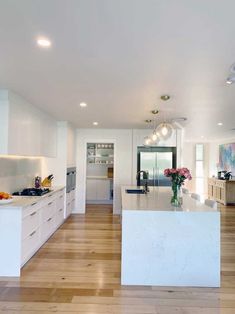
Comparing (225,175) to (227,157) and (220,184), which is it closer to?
(220,184)

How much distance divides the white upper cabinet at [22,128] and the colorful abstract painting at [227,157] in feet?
23.4

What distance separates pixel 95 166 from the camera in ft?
30.8

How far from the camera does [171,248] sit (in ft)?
9.80

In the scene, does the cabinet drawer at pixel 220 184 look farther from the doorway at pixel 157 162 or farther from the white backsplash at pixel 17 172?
the white backsplash at pixel 17 172

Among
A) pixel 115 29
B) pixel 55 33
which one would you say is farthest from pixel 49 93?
pixel 115 29

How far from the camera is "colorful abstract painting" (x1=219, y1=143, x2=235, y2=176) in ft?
31.9

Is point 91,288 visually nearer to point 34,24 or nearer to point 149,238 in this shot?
point 149,238

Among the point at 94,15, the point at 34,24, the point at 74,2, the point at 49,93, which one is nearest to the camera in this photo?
the point at 74,2

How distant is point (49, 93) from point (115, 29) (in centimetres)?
198

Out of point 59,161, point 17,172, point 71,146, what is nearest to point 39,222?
point 17,172

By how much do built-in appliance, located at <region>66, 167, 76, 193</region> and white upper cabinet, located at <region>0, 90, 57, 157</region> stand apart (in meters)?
0.98

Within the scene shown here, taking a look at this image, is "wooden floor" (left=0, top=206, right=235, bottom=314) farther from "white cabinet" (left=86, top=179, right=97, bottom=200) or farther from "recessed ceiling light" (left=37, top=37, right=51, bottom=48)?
"white cabinet" (left=86, top=179, right=97, bottom=200)

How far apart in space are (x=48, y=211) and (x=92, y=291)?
201 cm

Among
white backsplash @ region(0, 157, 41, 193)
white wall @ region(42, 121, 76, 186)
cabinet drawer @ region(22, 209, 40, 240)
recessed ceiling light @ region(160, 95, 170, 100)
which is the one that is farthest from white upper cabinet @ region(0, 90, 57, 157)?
recessed ceiling light @ region(160, 95, 170, 100)
